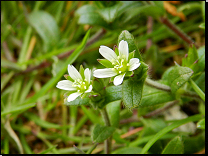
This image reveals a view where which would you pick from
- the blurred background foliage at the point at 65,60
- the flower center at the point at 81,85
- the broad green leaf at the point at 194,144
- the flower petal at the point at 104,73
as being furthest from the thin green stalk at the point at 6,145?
the broad green leaf at the point at 194,144

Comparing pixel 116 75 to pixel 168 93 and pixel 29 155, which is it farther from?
pixel 29 155

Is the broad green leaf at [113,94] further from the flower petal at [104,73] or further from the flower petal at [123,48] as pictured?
the flower petal at [123,48]

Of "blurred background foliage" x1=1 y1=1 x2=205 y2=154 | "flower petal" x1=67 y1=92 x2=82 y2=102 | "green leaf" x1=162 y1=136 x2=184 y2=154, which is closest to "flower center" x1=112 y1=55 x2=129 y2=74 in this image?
"flower petal" x1=67 y1=92 x2=82 y2=102

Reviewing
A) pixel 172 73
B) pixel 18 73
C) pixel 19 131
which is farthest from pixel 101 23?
pixel 19 131

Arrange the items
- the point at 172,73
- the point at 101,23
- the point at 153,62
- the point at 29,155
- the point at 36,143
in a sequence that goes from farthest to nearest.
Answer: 1. the point at 153,62
2. the point at 36,143
3. the point at 101,23
4. the point at 29,155
5. the point at 172,73

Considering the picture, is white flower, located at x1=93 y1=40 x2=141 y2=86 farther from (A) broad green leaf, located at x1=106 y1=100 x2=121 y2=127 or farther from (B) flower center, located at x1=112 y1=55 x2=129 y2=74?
(A) broad green leaf, located at x1=106 y1=100 x2=121 y2=127

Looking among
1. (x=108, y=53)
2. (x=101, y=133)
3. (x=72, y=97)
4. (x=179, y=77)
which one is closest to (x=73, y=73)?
(x=72, y=97)

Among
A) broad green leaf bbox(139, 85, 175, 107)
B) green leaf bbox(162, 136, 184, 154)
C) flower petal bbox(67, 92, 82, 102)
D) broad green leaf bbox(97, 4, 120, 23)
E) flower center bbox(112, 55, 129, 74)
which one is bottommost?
green leaf bbox(162, 136, 184, 154)
